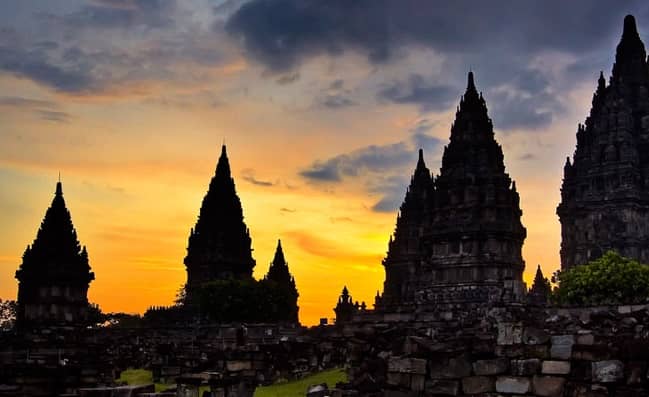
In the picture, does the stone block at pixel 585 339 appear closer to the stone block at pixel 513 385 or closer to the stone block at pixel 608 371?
the stone block at pixel 608 371

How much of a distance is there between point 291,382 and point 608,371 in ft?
55.8

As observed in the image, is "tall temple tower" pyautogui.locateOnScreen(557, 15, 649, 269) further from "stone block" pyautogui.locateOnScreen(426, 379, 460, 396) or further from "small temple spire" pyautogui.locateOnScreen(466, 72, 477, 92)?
"stone block" pyautogui.locateOnScreen(426, 379, 460, 396)

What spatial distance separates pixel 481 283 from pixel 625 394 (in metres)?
56.7

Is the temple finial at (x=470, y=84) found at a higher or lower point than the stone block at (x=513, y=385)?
higher

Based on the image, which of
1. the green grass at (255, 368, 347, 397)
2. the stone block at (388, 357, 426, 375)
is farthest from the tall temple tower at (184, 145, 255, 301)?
the stone block at (388, 357, 426, 375)

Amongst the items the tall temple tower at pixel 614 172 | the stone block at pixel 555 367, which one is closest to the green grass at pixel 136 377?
the stone block at pixel 555 367

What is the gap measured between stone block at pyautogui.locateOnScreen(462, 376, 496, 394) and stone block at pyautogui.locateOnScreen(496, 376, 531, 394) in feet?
0.38

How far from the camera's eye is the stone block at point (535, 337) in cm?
1288

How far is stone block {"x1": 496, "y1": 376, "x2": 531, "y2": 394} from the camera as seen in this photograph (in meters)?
12.8

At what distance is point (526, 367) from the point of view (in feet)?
42.0

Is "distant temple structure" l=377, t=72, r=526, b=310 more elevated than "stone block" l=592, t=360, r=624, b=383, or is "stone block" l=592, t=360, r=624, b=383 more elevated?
"distant temple structure" l=377, t=72, r=526, b=310

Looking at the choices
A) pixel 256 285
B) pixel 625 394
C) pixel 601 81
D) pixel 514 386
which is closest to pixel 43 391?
pixel 514 386

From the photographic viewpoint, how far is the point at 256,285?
79438 millimetres

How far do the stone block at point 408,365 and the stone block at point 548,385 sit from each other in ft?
6.52
